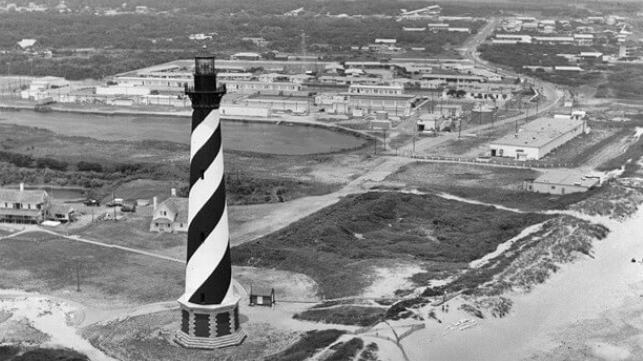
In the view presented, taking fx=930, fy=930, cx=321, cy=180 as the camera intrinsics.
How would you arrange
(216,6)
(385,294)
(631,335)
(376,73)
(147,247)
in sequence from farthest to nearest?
(216,6), (376,73), (147,247), (385,294), (631,335)

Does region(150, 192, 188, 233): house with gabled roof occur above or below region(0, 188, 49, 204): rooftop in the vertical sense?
below

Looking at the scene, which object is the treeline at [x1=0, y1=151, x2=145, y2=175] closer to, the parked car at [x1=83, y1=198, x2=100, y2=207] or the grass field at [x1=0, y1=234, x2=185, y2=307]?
the parked car at [x1=83, y1=198, x2=100, y2=207]

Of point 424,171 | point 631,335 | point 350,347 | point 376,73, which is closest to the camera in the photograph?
point 350,347

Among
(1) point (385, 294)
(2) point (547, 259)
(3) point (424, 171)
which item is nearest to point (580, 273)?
(2) point (547, 259)

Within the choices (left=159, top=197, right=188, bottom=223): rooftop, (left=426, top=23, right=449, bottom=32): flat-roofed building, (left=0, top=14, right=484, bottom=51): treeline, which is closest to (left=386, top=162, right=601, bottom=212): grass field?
(left=159, top=197, right=188, bottom=223): rooftop

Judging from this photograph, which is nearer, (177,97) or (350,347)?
(350,347)

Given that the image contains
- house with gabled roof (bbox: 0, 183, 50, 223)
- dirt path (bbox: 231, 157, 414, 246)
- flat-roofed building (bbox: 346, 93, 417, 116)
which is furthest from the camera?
flat-roofed building (bbox: 346, 93, 417, 116)

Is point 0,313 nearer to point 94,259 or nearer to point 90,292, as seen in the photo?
point 90,292
